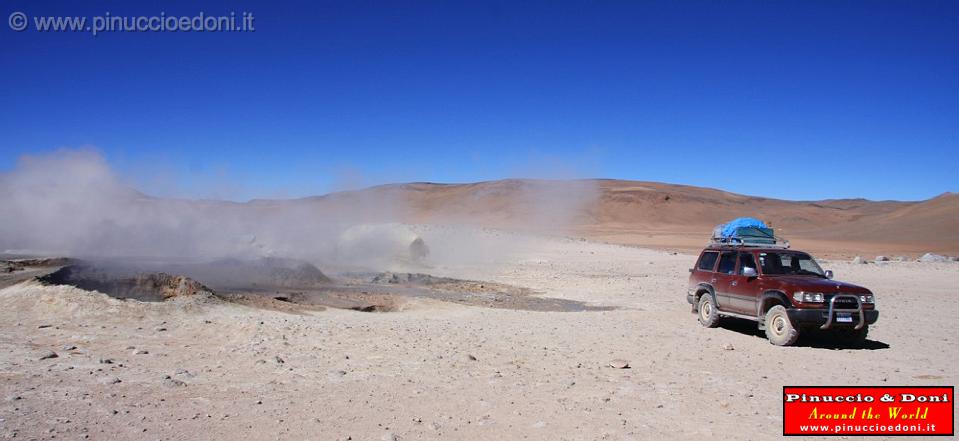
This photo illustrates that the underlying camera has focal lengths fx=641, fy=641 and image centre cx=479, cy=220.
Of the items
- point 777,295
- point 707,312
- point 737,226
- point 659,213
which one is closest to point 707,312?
point 707,312

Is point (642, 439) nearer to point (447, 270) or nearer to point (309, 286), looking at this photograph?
point (309, 286)

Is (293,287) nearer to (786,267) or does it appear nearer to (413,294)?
(413,294)

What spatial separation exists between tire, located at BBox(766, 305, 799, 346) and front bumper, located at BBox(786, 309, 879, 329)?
124 millimetres

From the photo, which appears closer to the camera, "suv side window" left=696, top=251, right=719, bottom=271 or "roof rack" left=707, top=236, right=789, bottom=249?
"roof rack" left=707, top=236, right=789, bottom=249

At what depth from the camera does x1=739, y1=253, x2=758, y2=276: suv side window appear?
11898 millimetres

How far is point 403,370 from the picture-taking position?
8102 mm

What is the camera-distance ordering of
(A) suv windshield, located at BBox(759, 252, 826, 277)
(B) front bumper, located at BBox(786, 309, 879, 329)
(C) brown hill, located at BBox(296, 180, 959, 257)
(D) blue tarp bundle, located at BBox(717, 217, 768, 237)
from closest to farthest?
(B) front bumper, located at BBox(786, 309, 879, 329), (A) suv windshield, located at BBox(759, 252, 826, 277), (D) blue tarp bundle, located at BBox(717, 217, 768, 237), (C) brown hill, located at BBox(296, 180, 959, 257)

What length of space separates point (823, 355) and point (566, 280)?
532 inches

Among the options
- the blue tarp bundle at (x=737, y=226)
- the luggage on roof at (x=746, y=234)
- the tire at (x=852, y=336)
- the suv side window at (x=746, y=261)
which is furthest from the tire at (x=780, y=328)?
the blue tarp bundle at (x=737, y=226)

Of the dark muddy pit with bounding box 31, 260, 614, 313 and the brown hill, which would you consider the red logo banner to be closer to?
the dark muddy pit with bounding box 31, 260, 614, 313

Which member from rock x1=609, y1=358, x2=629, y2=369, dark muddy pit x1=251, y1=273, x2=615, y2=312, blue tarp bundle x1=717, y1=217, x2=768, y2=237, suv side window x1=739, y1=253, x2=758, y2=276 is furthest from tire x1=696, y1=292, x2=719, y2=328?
rock x1=609, y1=358, x2=629, y2=369

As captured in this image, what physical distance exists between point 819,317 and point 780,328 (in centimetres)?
66

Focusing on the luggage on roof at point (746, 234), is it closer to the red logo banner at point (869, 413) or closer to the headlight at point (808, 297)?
the headlight at point (808, 297)

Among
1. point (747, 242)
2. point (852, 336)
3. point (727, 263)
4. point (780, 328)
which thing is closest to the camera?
point (780, 328)
